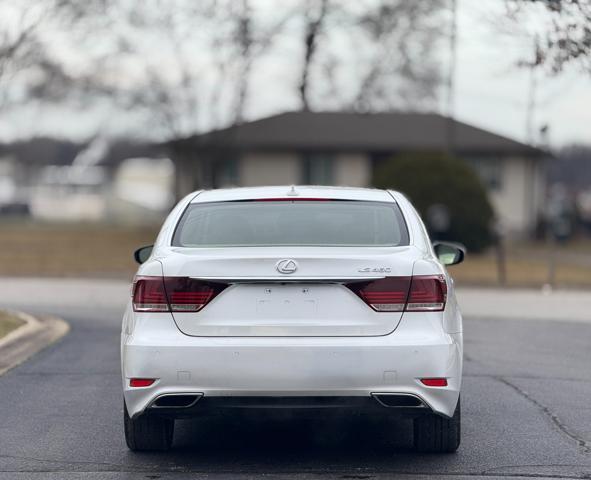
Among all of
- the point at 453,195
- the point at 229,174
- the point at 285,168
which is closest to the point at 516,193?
the point at 285,168

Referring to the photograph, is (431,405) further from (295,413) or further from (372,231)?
(372,231)

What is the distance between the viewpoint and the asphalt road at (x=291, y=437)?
7.03 meters

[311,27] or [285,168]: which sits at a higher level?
[311,27]

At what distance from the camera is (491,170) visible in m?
52.0

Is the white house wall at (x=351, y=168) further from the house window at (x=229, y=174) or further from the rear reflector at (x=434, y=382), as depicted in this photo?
the rear reflector at (x=434, y=382)

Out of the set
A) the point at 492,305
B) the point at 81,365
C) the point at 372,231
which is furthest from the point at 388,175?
the point at 372,231

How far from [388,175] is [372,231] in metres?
31.2

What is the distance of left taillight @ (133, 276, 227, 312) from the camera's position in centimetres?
674

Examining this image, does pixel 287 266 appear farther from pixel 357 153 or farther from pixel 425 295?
pixel 357 153

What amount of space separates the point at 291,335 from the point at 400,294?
2.05ft

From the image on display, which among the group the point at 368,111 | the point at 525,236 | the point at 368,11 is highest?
the point at 368,11

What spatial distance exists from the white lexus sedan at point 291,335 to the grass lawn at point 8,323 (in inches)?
245

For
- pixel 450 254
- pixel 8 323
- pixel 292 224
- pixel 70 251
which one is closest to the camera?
pixel 292 224

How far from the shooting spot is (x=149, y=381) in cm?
675
